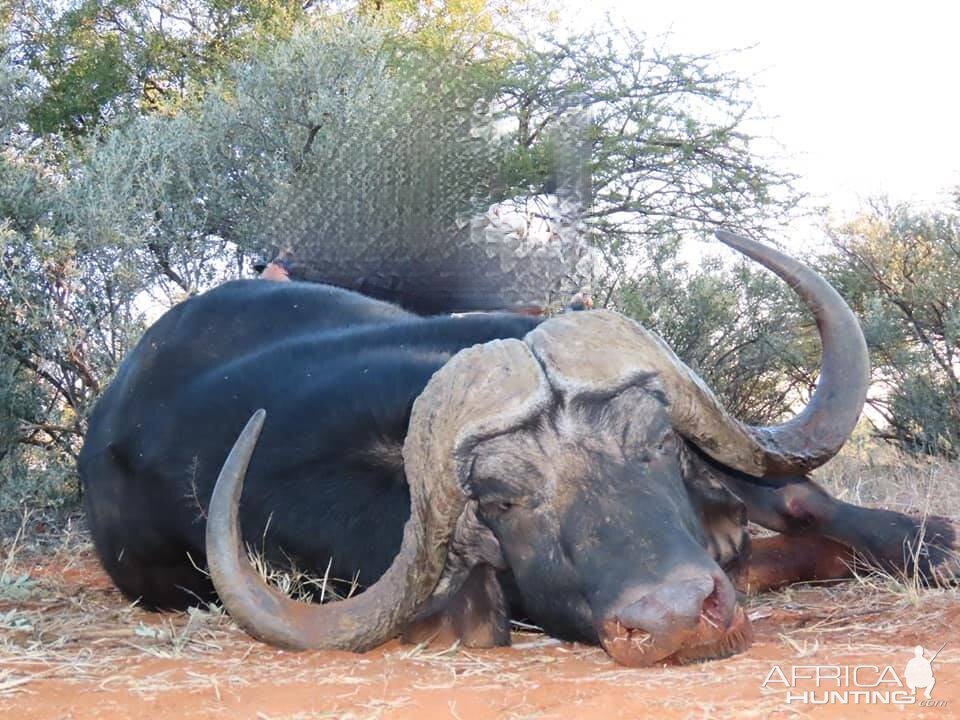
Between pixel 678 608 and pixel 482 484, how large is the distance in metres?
0.70

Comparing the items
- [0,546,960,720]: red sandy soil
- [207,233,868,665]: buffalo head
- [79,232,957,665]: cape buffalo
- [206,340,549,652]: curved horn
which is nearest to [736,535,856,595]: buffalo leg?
[79,232,957,665]: cape buffalo

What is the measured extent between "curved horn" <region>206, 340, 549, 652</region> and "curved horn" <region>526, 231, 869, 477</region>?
12 centimetres

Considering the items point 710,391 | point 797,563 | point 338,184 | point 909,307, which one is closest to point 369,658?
point 710,391

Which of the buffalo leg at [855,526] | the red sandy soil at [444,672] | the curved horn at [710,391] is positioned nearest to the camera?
the red sandy soil at [444,672]

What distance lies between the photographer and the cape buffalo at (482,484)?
2859 mm

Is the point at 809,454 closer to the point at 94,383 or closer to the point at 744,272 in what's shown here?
the point at 94,383

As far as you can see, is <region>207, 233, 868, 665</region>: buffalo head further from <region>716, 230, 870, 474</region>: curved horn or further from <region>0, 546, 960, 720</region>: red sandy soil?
<region>716, 230, 870, 474</region>: curved horn

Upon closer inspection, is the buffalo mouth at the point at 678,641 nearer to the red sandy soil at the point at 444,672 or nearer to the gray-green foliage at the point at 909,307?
the red sandy soil at the point at 444,672

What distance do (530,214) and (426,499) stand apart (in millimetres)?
6595

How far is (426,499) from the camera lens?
309 cm

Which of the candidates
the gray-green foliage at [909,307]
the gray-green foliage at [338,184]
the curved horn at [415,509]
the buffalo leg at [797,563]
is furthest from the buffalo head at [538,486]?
the gray-green foliage at [909,307]

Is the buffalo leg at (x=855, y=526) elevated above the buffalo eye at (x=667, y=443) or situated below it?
below

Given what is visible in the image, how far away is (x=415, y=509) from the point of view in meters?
3.12

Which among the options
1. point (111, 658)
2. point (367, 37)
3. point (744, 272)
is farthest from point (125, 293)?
point (744, 272)
